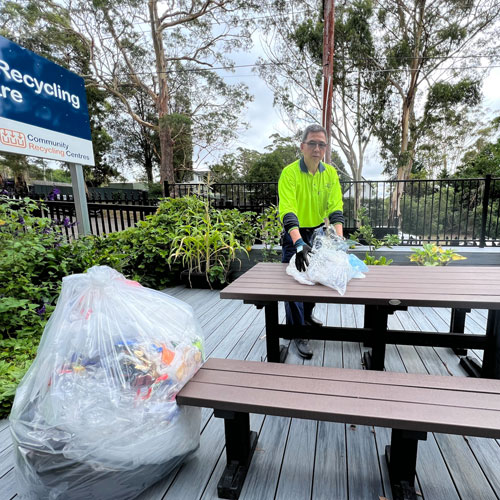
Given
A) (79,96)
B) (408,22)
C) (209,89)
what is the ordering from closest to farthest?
(79,96) < (408,22) < (209,89)

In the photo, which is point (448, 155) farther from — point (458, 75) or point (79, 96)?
point (79, 96)

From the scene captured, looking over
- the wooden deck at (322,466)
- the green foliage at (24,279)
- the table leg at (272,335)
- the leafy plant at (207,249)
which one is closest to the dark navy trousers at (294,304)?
the table leg at (272,335)

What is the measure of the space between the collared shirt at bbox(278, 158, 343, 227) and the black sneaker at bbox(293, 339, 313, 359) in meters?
0.83

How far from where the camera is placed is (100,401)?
975 mm

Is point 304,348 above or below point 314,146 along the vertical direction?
below

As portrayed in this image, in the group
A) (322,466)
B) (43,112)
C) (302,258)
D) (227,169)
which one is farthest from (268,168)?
(322,466)

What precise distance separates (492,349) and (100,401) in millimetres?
1942

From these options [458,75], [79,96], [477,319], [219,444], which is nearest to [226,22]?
[458,75]

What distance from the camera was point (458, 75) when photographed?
12.5 m

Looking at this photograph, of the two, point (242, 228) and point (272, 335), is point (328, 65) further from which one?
point (272, 335)

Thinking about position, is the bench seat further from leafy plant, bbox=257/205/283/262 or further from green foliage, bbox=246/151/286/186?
green foliage, bbox=246/151/286/186

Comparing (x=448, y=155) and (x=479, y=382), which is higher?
(x=448, y=155)

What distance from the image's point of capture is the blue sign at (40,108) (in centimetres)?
265

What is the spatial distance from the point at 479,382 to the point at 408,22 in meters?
15.9
